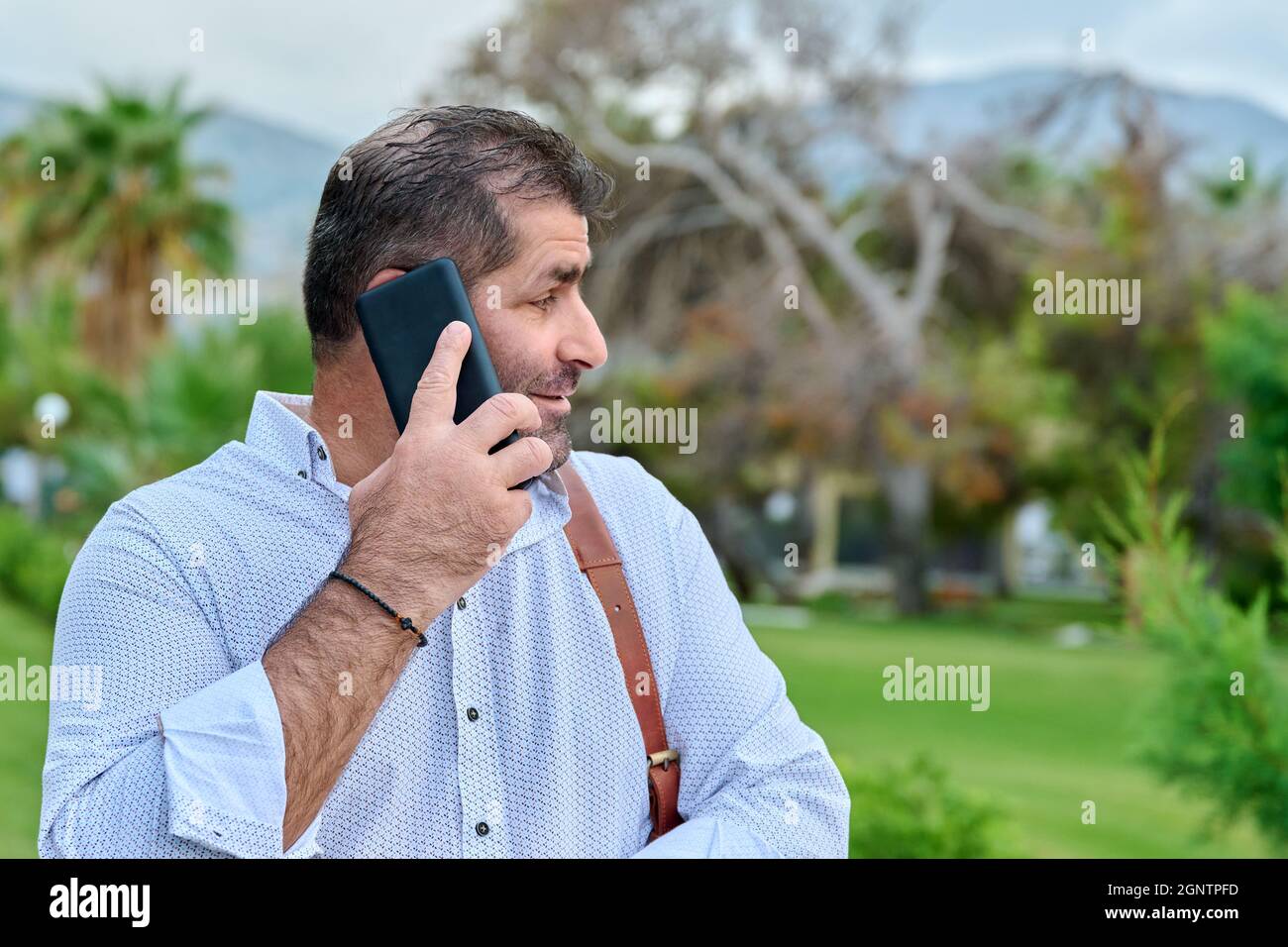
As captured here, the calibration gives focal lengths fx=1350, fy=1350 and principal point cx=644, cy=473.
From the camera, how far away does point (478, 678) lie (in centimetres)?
175

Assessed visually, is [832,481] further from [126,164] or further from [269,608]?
[269,608]

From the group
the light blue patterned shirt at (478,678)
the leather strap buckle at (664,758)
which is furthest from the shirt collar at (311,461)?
the leather strap buckle at (664,758)

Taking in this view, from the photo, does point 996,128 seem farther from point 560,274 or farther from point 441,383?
point 441,383

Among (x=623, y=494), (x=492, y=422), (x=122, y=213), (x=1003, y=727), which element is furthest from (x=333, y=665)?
(x=122, y=213)

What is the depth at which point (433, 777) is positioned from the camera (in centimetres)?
171

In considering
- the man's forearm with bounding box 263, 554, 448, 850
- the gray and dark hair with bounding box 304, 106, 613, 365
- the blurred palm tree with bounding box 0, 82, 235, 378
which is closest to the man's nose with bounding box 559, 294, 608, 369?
the gray and dark hair with bounding box 304, 106, 613, 365

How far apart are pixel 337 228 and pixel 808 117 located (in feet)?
75.3

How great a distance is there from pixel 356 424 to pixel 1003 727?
1385cm

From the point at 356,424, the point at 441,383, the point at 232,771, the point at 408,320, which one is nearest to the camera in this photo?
the point at 232,771

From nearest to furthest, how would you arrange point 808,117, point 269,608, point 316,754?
1. point 316,754
2. point 269,608
3. point 808,117

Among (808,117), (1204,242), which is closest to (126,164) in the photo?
(808,117)

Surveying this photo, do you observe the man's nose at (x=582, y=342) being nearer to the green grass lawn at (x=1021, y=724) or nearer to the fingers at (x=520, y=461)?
the fingers at (x=520, y=461)

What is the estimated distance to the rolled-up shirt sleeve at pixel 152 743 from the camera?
137cm

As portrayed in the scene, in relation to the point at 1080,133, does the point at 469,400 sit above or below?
below
